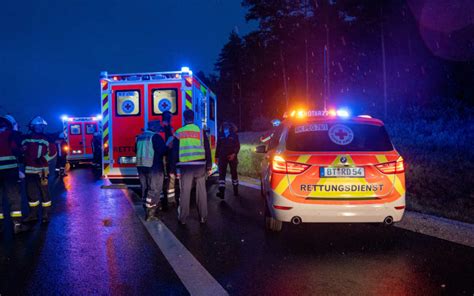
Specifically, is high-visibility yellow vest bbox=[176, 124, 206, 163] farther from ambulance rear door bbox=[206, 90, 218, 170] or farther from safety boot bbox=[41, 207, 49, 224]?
ambulance rear door bbox=[206, 90, 218, 170]

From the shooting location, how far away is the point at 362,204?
4871 mm

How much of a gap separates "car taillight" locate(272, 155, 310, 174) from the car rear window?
0.21 m

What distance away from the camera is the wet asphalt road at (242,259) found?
3.82 meters

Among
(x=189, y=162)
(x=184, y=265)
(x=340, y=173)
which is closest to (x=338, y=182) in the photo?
(x=340, y=173)

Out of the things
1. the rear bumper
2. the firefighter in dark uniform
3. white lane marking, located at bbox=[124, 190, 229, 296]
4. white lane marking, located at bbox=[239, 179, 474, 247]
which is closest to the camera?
white lane marking, located at bbox=[124, 190, 229, 296]

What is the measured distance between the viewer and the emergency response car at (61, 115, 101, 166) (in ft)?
70.7

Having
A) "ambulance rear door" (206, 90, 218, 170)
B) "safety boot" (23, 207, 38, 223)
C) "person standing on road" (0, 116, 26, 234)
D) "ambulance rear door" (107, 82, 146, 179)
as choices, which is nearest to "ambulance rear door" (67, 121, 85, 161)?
"ambulance rear door" (206, 90, 218, 170)

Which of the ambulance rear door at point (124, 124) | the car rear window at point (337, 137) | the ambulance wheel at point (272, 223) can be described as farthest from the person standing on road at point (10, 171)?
the car rear window at point (337, 137)

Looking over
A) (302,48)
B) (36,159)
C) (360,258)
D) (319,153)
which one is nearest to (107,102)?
(36,159)

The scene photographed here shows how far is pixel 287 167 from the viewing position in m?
5.01

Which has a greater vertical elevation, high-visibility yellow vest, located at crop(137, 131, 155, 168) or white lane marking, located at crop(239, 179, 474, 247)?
high-visibility yellow vest, located at crop(137, 131, 155, 168)

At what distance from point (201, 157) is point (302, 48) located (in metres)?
34.3

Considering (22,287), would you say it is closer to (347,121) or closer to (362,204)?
(362,204)

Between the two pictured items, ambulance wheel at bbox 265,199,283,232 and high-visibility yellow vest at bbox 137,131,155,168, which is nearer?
ambulance wheel at bbox 265,199,283,232
